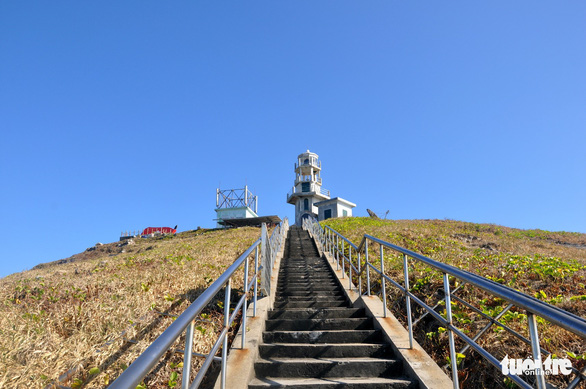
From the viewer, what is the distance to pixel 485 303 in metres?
5.18

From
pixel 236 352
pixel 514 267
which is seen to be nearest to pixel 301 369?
pixel 236 352

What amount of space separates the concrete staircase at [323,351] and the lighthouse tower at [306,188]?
36.5 m

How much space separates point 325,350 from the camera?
4176 millimetres

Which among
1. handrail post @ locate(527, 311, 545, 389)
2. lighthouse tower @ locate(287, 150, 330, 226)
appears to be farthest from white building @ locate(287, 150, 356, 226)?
handrail post @ locate(527, 311, 545, 389)

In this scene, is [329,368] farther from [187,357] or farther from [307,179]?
[307,179]

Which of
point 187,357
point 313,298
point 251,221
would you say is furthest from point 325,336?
point 251,221

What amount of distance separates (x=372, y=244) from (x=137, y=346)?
8.52 metres

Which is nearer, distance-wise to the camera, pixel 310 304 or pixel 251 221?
pixel 310 304

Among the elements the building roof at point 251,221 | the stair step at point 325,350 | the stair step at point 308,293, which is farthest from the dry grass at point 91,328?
the building roof at point 251,221

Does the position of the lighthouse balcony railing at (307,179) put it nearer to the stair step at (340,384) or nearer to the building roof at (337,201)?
the building roof at (337,201)

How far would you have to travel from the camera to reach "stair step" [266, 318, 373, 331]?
502 cm

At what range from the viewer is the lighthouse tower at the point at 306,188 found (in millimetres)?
43469

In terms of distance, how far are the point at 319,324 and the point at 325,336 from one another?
1.27 feet

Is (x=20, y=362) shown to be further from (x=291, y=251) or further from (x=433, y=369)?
(x=291, y=251)
